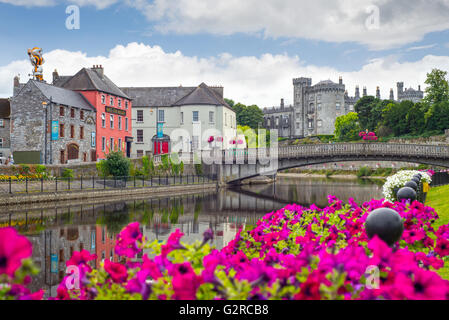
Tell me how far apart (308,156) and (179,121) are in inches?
938

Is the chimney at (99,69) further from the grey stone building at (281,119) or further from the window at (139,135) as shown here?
the grey stone building at (281,119)

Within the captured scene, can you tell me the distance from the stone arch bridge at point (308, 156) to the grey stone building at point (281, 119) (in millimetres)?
76917

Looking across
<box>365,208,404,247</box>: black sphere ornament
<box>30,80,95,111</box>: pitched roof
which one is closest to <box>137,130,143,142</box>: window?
<box>30,80,95,111</box>: pitched roof

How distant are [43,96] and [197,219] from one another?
21.7m

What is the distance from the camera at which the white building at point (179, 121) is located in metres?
54.7

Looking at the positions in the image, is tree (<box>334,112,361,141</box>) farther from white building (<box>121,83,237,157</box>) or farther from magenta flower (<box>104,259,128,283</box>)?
magenta flower (<box>104,259,128,283</box>)

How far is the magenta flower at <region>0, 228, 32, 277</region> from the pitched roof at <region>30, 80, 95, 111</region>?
1433 inches

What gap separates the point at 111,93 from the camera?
4603cm

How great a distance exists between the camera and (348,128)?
8762 cm

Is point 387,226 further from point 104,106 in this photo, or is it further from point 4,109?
point 4,109
